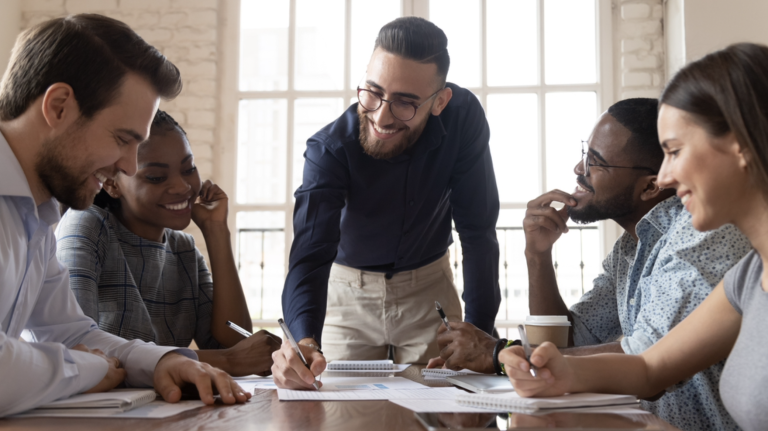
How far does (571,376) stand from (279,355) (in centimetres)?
52

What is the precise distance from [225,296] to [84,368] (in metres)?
0.87

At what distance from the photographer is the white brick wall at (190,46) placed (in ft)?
12.6

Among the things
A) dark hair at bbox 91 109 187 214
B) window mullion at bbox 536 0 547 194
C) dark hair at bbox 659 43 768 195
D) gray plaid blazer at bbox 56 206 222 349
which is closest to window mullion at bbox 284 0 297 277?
window mullion at bbox 536 0 547 194

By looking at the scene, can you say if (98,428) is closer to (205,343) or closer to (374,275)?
(205,343)

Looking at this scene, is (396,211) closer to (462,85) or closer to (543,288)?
(543,288)

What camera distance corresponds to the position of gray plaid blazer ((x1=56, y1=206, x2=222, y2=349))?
1565 mm

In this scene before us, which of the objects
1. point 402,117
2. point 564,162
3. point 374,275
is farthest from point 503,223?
point 402,117

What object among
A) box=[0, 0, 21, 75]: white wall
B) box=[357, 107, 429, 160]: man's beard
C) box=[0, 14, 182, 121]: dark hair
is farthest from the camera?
box=[0, 0, 21, 75]: white wall

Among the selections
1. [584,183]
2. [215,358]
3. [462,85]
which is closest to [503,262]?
[462,85]

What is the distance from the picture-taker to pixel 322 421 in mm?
859

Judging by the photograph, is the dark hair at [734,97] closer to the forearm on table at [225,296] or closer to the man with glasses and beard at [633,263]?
the man with glasses and beard at [633,263]

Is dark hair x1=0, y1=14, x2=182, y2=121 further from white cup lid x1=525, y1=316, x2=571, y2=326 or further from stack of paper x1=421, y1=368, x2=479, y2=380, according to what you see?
white cup lid x1=525, y1=316, x2=571, y2=326

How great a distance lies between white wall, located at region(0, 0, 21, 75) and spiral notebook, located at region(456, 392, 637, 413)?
389cm

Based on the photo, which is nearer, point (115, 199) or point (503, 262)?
point (115, 199)
